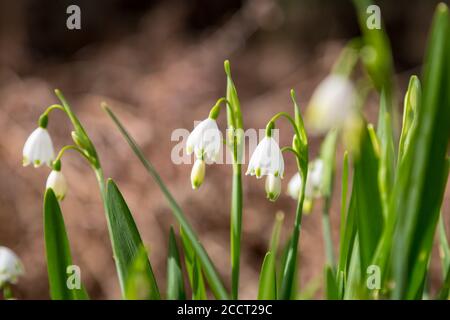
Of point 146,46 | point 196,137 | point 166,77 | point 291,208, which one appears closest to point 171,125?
point 166,77

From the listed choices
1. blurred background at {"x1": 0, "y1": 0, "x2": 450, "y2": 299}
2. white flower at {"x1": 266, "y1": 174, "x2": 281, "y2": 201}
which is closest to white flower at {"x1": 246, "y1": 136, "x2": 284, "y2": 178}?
white flower at {"x1": 266, "y1": 174, "x2": 281, "y2": 201}

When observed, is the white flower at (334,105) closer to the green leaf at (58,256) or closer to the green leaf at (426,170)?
the green leaf at (426,170)

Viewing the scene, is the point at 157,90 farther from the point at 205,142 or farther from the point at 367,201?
the point at 367,201

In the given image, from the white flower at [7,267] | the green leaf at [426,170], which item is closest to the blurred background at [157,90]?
the white flower at [7,267]

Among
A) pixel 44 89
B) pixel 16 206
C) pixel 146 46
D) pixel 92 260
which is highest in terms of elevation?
pixel 146 46

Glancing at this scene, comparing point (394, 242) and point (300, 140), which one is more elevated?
point (300, 140)

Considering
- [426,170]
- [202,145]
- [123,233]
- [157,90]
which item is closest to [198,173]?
[202,145]

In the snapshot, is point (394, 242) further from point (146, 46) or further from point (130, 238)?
point (146, 46)
